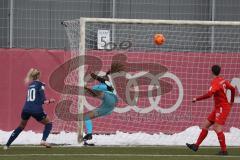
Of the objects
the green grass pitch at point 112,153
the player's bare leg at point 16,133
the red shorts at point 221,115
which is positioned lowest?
the green grass pitch at point 112,153

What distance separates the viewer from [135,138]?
19531mm

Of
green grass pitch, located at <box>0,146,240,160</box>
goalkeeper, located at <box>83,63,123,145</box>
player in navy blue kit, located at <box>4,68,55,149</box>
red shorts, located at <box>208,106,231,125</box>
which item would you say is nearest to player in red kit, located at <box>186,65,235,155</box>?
red shorts, located at <box>208,106,231,125</box>

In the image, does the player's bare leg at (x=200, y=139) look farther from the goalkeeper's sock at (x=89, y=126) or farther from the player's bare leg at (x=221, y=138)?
the goalkeeper's sock at (x=89, y=126)

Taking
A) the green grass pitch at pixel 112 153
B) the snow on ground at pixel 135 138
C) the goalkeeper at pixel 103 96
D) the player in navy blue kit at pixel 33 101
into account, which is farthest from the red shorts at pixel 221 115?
the player in navy blue kit at pixel 33 101

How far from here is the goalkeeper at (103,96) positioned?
1789cm

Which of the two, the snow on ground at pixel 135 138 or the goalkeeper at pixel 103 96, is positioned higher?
the goalkeeper at pixel 103 96

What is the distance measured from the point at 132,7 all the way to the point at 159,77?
4591 millimetres

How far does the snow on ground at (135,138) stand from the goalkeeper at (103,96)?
1.88 ft

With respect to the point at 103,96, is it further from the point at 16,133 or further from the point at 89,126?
the point at 16,133

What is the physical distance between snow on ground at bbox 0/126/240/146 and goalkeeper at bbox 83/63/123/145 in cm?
57

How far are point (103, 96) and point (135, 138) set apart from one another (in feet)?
5.00

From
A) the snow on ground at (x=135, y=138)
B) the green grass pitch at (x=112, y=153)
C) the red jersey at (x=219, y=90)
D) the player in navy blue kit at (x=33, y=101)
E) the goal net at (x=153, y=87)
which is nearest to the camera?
the green grass pitch at (x=112, y=153)

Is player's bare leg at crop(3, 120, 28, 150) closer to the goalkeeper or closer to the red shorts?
the goalkeeper

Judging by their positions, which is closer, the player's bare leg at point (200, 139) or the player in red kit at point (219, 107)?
the player in red kit at point (219, 107)
